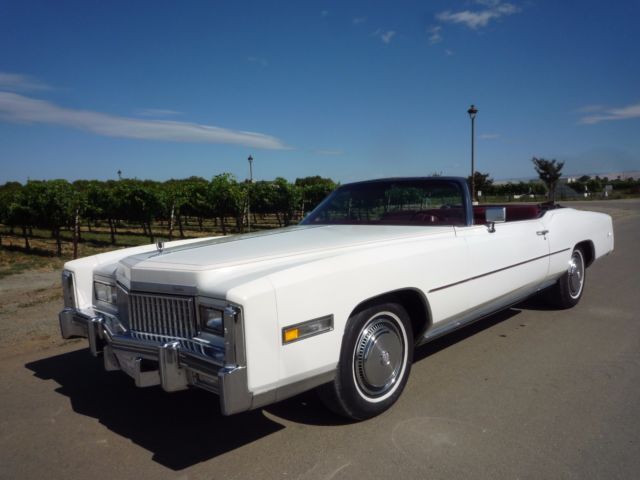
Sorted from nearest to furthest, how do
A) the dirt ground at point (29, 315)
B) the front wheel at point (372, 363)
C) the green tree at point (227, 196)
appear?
the front wheel at point (372, 363) < the dirt ground at point (29, 315) < the green tree at point (227, 196)

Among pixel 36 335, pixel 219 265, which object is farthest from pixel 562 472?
pixel 36 335

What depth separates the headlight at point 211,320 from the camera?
241 cm

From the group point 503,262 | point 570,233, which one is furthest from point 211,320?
point 570,233

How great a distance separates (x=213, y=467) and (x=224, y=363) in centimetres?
67

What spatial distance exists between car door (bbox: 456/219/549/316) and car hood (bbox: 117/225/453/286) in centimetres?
33

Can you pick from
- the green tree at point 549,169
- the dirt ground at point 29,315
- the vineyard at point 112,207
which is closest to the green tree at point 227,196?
the vineyard at point 112,207

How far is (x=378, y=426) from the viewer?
114 inches

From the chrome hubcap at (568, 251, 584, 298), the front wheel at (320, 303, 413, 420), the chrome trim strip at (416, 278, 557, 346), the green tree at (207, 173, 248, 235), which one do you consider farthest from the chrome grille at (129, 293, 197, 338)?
the green tree at (207, 173, 248, 235)

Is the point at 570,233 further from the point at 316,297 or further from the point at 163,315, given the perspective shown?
the point at 163,315

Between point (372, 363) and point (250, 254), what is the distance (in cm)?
101

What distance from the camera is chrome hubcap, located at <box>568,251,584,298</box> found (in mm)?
5523

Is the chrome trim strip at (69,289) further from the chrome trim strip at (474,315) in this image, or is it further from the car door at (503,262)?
the car door at (503,262)

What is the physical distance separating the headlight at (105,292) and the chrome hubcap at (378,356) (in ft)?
5.80

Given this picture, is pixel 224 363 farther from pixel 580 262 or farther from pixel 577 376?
pixel 580 262
